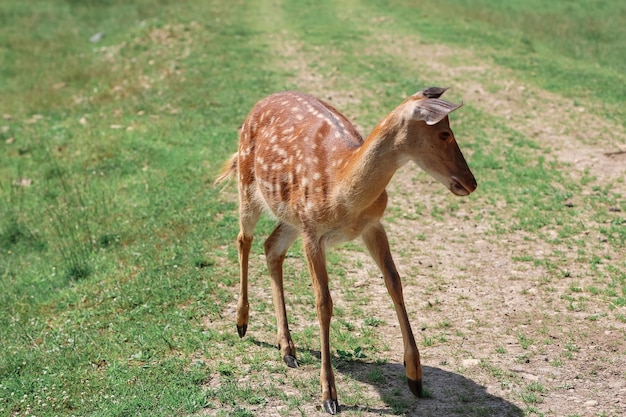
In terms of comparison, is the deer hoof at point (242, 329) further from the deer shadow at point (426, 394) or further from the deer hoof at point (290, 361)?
the deer shadow at point (426, 394)

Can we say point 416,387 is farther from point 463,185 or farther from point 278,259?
point 278,259

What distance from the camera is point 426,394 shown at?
218 inches

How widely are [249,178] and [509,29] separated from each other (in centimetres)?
1199

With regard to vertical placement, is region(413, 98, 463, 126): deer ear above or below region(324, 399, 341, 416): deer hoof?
above

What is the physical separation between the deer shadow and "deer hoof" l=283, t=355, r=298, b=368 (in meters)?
0.29

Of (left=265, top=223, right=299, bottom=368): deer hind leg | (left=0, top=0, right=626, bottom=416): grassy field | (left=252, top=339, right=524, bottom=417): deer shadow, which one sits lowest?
(left=0, top=0, right=626, bottom=416): grassy field

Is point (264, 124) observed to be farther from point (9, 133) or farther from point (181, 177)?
point (9, 133)

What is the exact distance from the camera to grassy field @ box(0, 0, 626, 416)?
6.00 m

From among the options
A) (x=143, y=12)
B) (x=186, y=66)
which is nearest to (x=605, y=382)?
(x=186, y=66)

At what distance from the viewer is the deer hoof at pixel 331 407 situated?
17.6 feet

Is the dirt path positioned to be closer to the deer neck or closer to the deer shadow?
the deer shadow

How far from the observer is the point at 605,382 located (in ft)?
18.4

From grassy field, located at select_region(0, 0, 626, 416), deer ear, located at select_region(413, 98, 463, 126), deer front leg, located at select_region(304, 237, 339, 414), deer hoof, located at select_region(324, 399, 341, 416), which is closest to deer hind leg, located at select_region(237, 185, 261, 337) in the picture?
grassy field, located at select_region(0, 0, 626, 416)

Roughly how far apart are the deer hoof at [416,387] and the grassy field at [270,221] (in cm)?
12
